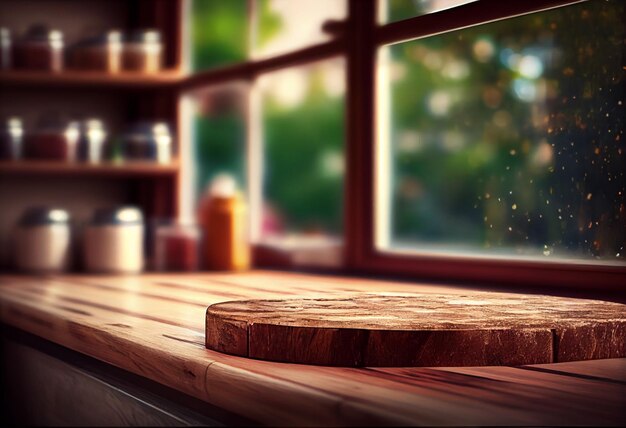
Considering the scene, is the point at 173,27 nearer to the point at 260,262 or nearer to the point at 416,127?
the point at 260,262

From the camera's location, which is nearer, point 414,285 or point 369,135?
point 414,285

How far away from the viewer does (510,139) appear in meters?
1.75

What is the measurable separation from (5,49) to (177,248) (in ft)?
2.48

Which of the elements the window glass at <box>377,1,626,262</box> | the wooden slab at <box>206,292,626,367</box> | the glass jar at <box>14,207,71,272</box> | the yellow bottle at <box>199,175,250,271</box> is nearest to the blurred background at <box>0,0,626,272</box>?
the window glass at <box>377,1,626,262</box>

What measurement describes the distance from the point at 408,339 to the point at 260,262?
155 cm

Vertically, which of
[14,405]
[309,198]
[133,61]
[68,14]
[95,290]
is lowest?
[14,405]

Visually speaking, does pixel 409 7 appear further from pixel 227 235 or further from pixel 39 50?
pixel 39 50

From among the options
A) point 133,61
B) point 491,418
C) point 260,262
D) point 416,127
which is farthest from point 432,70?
point 491,418

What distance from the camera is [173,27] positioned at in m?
2.82

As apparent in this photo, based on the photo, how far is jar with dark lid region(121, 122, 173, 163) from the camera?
2615 mm

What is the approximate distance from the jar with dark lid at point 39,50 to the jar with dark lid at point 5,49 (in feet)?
0.05

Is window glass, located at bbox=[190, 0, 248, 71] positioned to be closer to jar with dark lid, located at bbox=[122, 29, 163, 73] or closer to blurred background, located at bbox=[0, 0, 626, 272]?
blurred background, located at bbox=[0, 0, 626, 272]

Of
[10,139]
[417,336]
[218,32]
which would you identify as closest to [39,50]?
[10,139]

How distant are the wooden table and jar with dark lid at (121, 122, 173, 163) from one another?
1215mm
